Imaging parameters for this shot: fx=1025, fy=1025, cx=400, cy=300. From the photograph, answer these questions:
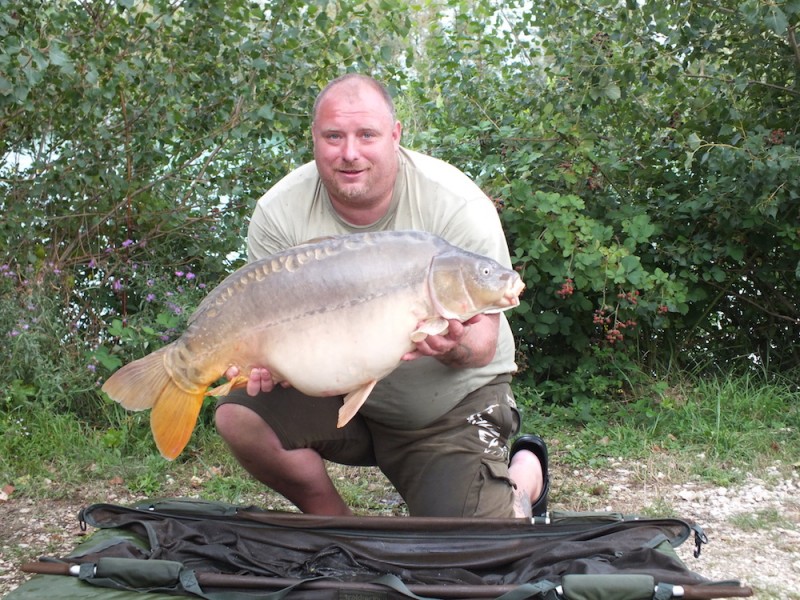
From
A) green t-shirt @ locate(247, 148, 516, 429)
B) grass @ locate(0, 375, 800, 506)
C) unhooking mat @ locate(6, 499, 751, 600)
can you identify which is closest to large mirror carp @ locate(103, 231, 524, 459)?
unhooking mat @ locate(6, 499, 751, 600)

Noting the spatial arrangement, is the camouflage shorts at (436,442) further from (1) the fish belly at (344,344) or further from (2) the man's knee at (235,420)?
(1) the fish belly at (344,344)

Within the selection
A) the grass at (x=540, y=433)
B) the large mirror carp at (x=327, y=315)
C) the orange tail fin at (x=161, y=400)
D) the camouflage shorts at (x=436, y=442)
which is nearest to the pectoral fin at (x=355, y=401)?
the large mirror carp at (x=327, y=315)

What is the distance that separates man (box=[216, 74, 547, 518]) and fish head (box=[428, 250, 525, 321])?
312 mm

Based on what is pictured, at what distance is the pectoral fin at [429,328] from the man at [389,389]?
311 millimetres

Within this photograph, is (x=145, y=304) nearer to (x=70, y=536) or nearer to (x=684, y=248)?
(x=70, y=536)

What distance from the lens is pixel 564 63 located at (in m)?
3.69

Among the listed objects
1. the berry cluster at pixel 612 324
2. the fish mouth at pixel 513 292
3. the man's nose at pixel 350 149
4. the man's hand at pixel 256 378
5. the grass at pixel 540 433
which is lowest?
the grass at pixel 540 433

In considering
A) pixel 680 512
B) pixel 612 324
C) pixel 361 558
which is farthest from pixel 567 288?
pixel 361 558

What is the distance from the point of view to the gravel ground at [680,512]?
2.52 m

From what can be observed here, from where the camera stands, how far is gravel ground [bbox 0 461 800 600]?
99.0 inches

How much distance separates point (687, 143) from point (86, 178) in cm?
214

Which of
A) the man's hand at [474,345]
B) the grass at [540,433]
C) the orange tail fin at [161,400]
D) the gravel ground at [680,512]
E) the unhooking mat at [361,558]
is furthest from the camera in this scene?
the grass at [540,433]

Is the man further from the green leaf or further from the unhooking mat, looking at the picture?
the green leaf

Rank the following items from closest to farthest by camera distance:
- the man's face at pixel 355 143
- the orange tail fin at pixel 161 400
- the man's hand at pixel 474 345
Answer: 1. the orange tail fin at pixel 161 400
2. the man's hand at pixel 474 345
3. the man's face at pixel 355 143
